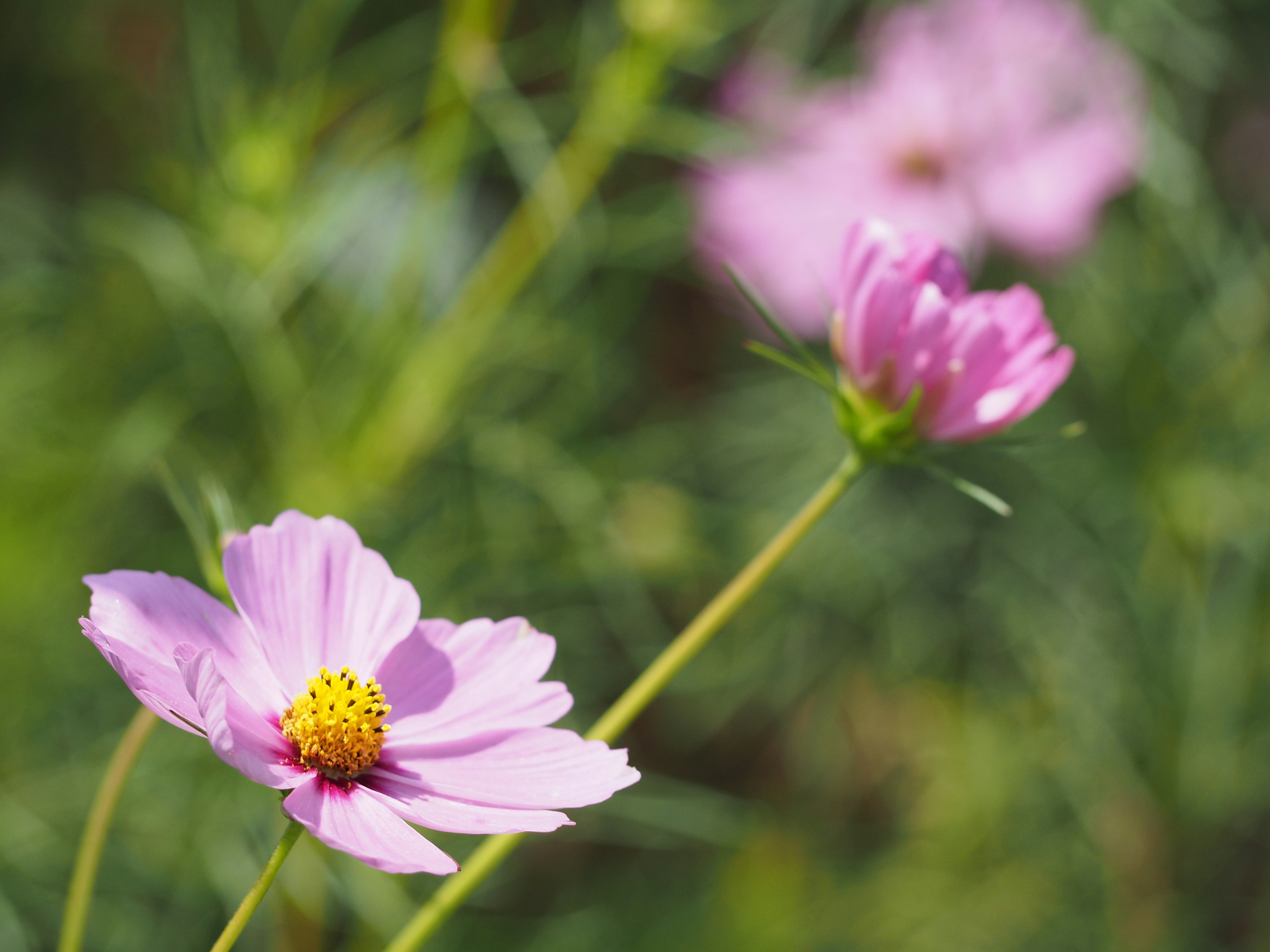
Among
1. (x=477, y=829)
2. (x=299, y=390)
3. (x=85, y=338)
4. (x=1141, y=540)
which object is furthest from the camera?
(x=1141, y=540)

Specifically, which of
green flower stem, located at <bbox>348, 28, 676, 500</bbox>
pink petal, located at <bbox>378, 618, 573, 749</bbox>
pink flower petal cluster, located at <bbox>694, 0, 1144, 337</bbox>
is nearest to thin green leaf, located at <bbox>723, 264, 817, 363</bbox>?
pink petal, located at <bbox>378, 618, 573, 749</bbox>

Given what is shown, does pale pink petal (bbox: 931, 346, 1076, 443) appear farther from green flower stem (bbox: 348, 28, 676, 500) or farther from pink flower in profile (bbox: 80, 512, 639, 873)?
green flower stem (bbox: 348, 28, 676, 500)

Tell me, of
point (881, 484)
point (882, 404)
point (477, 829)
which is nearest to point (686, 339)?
point (881, 484)

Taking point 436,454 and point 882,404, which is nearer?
point 882,404

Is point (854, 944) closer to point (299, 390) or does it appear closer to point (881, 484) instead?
point (881, 484)

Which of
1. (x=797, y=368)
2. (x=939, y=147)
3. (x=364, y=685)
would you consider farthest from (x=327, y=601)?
(x=939, y=147)

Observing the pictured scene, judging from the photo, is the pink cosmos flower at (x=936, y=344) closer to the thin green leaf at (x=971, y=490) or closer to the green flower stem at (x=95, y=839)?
the thin green leaf at (x=971, y=490)
